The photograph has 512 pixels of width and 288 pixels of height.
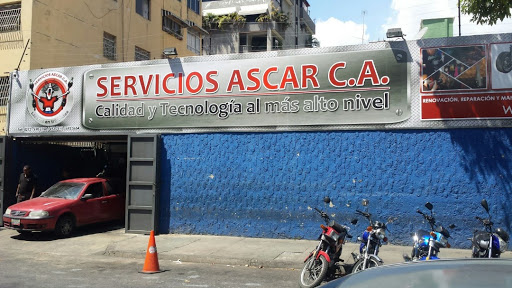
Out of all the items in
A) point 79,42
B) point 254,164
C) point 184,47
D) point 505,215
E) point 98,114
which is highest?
point 184,47

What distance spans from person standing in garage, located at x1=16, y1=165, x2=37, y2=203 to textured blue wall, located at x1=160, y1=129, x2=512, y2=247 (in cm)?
417

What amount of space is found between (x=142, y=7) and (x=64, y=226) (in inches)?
614

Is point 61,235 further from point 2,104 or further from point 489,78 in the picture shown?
point 489,78

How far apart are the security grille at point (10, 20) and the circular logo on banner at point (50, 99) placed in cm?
425

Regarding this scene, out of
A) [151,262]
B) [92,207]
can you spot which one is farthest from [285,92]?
[92,207]

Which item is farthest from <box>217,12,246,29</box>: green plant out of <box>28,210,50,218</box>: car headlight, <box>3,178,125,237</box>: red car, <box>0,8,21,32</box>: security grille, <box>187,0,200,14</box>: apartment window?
<box>28,210,50,218</box>: car headlight

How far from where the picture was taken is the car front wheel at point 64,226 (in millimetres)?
11586

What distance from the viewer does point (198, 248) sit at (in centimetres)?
1010

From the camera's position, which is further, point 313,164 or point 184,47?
point 184,47

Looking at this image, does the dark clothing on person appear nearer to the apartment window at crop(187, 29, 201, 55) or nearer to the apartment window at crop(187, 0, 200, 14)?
the apartment window at crop(187, 29, 201, 55)

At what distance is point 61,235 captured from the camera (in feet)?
38.4

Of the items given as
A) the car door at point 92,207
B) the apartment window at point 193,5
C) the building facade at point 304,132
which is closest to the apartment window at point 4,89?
the building facade at point 304,132

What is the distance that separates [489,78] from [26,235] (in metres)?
12.1

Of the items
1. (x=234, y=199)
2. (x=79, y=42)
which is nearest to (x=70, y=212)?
(x=234, y=199)
